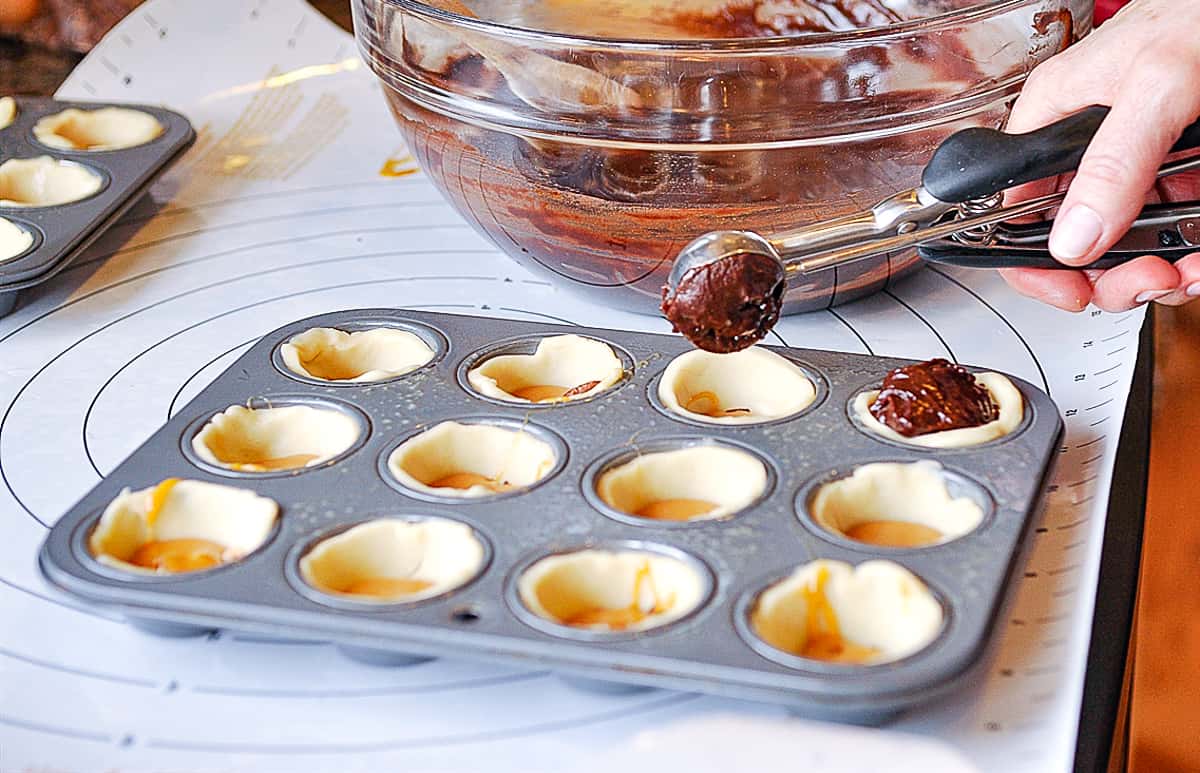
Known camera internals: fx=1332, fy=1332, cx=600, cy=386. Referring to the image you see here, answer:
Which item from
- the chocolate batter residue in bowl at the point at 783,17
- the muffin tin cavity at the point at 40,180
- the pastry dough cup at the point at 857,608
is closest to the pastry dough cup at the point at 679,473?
the pastry dough cup at the point at 857,608

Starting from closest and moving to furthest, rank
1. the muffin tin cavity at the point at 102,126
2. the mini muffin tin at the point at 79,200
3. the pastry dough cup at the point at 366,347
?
the pastry dough cup at the point at 366,347, the mini muffin tin at the point at 79,200, the muffin tin cavity at the point at 102,126

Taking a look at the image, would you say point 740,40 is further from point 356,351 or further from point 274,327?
point 274,327

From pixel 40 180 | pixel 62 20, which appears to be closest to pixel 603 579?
pixel 40 180

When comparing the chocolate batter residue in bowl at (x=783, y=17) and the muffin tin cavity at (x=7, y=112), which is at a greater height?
the chocolate batter residue in bowl at (x=783, y=17)

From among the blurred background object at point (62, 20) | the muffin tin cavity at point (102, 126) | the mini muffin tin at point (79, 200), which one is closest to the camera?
the mini muffin tin at point (79, 200)

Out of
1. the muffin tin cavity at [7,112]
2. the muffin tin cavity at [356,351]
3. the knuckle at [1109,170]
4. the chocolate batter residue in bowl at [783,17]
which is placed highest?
the chocolate batter residue in bowl at [783,17]

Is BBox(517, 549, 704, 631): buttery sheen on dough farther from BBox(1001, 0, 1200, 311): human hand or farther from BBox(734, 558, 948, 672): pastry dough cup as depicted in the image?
BBox(1001, 0, 1200, 311): human hand

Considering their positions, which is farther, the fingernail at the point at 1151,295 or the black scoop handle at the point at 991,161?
the fingernail at the point at 1151,295

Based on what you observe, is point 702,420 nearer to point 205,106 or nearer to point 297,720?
point 297,720

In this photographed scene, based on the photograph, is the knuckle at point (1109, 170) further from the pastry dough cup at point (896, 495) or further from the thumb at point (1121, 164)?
the pastry dough cup at point (896, 495)
